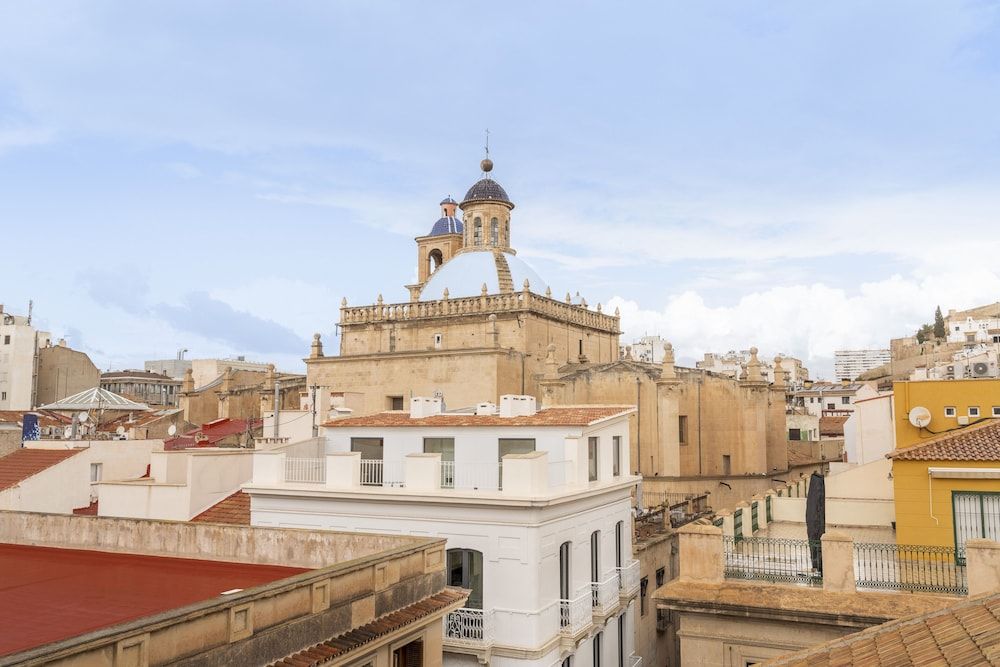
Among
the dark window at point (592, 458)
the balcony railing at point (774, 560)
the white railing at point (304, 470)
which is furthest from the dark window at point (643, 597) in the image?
the white railing at point (304, 470)

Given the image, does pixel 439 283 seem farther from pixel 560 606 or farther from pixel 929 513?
pixel 929 513

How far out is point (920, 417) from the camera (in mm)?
18484

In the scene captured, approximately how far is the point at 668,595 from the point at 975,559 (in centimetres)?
491

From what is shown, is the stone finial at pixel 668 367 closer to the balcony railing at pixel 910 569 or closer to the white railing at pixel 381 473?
the white railing at pixel 381 473

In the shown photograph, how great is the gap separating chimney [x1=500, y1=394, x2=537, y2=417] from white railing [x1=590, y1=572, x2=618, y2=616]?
4416mm

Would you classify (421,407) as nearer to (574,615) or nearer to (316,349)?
(574,615)

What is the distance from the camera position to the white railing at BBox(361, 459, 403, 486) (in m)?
19.5

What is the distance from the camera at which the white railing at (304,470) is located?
63.4 feet

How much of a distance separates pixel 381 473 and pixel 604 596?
6.09 metres

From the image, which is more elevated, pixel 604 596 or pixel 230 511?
pixel 230 511

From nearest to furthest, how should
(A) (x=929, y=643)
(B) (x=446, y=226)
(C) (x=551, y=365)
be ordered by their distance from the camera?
(A) (x=929, y=643) < (C) (x=551, y=365) < (B) (x=446, y=226)

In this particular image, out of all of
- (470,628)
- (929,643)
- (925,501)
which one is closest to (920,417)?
(925,501)

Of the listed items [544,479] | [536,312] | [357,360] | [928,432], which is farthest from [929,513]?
[357,360]

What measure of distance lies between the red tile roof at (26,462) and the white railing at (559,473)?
47.2 ft
